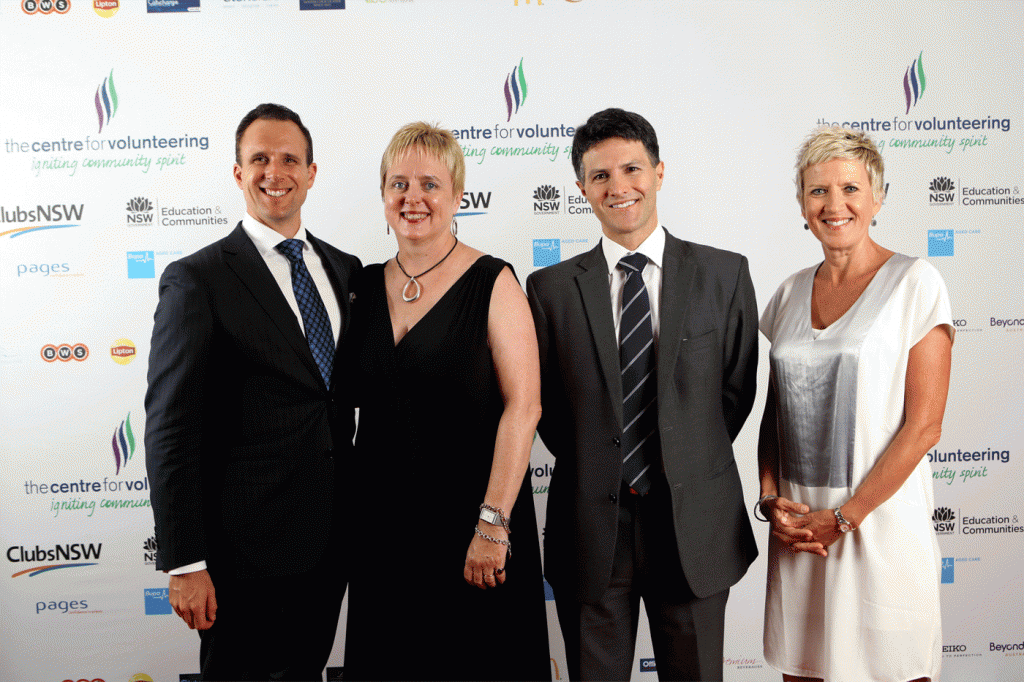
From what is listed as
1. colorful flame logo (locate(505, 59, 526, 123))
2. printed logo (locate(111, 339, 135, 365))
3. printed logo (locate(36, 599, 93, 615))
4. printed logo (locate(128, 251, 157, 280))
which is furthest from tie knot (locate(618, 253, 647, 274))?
printed logo (locate(36, 599, 93, 615))

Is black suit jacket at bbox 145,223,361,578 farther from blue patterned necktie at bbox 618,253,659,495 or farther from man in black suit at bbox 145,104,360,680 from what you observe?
blue patterned necktie at bbox 618,253,659,495

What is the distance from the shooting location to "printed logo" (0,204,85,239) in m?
3.03

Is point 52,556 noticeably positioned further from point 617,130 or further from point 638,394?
point 617,130

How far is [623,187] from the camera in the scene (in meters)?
1.92

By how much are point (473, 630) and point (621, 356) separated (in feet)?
3.01

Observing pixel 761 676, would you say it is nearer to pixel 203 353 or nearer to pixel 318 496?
pixel 318 496

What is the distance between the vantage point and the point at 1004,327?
3080 millimetres

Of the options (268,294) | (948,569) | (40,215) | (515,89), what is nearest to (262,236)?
(268,294)

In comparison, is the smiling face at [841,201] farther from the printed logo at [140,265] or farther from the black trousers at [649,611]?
the printed logo at [140,265]

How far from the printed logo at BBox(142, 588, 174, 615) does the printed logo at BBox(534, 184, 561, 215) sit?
2.50 metres

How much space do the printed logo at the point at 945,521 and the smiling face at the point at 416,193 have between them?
9.05 ft

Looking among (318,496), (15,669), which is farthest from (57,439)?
(318,496)

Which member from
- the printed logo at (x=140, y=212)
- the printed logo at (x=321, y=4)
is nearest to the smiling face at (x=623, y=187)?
the printed logo at (x=321, y=4)

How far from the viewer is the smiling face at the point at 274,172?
2.00m
